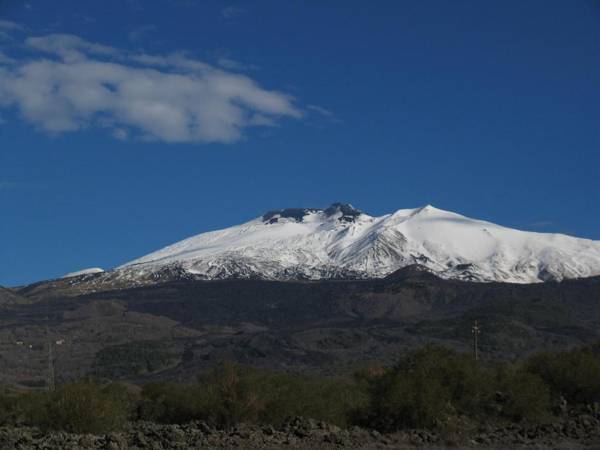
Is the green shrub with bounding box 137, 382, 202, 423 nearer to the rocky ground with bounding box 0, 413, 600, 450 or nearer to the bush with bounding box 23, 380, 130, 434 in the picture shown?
the rocky ground with bounding box 0, 413, 600, 450

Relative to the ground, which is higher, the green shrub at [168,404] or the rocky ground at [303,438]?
the green shrub at [168,404]

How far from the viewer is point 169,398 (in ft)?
155

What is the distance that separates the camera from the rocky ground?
32.7 metres

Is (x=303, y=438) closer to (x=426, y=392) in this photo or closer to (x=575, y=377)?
(x=426, y=392)

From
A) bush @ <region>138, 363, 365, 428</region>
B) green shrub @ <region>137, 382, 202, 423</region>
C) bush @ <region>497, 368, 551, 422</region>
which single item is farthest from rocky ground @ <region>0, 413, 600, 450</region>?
green shrub @ <region>137, 382, 202, 423</region>

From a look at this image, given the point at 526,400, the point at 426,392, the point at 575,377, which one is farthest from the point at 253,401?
the point at 575,377

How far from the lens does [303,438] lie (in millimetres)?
35562

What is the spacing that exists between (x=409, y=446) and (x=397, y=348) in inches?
5626

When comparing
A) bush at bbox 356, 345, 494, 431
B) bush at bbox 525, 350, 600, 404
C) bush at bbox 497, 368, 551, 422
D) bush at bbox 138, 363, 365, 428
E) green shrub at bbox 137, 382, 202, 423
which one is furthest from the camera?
bush at bbox 525, 350, 600, 404

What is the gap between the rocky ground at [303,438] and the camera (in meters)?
32.7

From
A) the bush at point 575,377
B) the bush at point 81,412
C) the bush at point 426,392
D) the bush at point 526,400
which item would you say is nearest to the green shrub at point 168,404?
the bush at point 81,412

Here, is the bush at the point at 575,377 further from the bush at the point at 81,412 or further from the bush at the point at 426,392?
the bush at the point at 81,412

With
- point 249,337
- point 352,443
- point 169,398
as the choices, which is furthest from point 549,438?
point 249,337

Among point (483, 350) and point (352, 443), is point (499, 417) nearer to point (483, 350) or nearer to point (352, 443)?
point (352, 443)
